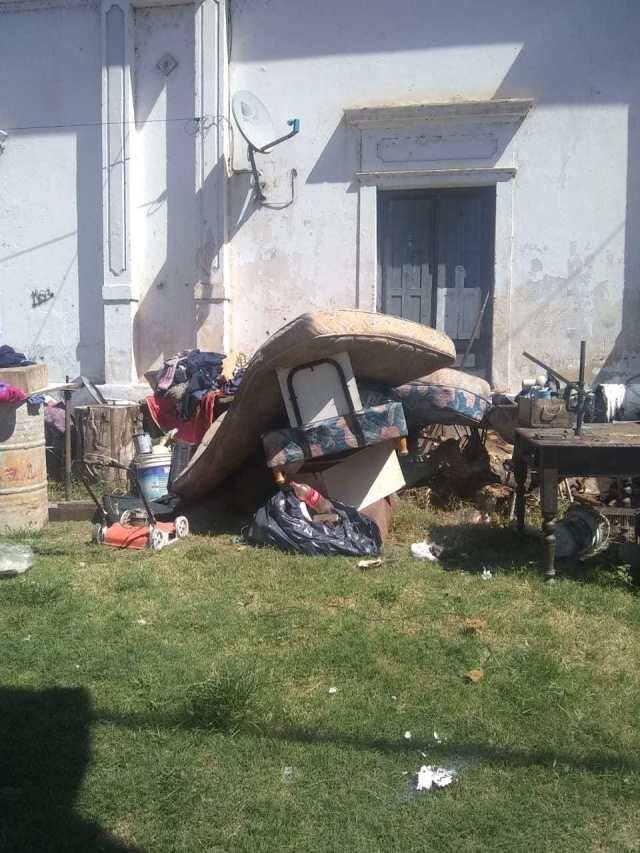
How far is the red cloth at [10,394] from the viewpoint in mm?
6234

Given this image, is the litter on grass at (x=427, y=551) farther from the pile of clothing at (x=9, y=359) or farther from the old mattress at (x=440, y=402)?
the pile of clothing at (x=9, y=359)

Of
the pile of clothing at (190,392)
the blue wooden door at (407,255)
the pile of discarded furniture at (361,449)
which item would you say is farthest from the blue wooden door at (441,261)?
the pile of clothing at (190,392)

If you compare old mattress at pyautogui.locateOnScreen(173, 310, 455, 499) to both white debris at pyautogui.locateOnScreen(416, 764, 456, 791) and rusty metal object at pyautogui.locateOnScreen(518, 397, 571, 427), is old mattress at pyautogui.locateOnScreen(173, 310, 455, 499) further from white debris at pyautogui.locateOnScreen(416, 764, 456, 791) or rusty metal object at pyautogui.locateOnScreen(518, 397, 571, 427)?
white debris at pyautogui.locateOnScreen(416, 764, 456, 791)

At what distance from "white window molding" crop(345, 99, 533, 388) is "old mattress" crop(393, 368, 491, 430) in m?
2.53

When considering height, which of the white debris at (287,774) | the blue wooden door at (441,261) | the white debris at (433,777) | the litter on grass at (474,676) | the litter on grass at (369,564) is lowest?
the white debris at (287,774)

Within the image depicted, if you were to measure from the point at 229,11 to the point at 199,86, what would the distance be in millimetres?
939

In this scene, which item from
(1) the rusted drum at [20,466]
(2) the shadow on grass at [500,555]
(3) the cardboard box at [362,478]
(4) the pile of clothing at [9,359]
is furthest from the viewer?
(4) the pile of clothing at [9,359]

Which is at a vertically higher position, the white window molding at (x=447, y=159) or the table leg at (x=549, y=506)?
the white window molding at (x=447, y=159)

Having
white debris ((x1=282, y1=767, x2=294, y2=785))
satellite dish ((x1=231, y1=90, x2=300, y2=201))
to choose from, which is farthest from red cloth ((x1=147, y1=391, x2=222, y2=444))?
white debris ((x1=282, y1=767, x2=294, y2=785))

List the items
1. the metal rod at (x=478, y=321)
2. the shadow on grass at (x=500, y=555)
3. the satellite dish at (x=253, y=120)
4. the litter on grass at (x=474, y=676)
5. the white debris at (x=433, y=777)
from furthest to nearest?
the metal rod at (x=478, y=321) → the satellite dish at (x=253, y=120) → the shadow on grass at (x=500, y=555) → the litter on grass at (x=474, y=676) → the white debris at (x=433, y=777)

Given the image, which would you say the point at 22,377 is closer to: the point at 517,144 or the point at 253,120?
the point at 253,120

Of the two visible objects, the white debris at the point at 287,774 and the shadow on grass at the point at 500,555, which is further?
the shadow on grass at the point at 500,555

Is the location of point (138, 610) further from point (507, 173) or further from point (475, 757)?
point (507, 173)

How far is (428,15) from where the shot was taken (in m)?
8.88
